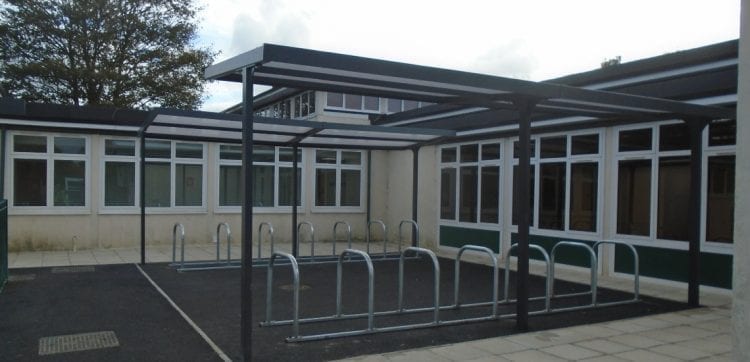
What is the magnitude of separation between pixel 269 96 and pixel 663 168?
43.1ft

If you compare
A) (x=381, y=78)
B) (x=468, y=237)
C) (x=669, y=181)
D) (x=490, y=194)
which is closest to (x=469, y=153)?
(x=490, y=194)

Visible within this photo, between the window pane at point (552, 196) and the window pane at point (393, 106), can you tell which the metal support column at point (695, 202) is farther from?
the window pane at point (393, 106)

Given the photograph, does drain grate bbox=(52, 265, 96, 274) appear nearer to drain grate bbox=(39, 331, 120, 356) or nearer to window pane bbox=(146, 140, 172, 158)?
window pane bbox=(146, 140, 172, 158)

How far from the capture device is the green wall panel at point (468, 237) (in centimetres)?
1121

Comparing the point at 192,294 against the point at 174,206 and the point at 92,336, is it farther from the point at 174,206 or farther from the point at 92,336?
the point at 174,206

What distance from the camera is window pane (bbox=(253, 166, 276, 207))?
13953mm

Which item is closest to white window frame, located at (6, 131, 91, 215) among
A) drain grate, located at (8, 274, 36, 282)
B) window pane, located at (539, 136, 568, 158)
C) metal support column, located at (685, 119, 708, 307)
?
drain grate, located at (8, 274, 36, 282)

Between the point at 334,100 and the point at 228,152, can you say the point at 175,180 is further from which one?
the point at 334,100

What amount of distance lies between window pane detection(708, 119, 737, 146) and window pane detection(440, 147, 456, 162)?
18.2 feet

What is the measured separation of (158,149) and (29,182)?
253cm

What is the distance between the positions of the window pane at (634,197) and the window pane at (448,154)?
4140mm

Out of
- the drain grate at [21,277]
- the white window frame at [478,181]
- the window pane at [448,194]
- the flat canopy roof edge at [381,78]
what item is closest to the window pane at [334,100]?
the white window frame at [478,181]

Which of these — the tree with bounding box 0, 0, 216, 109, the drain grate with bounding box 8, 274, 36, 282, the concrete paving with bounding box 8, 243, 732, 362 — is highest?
the tree with bounding box 0, 0, 216, 109

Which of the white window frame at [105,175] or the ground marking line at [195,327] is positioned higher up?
the white window frame at [105,175]
